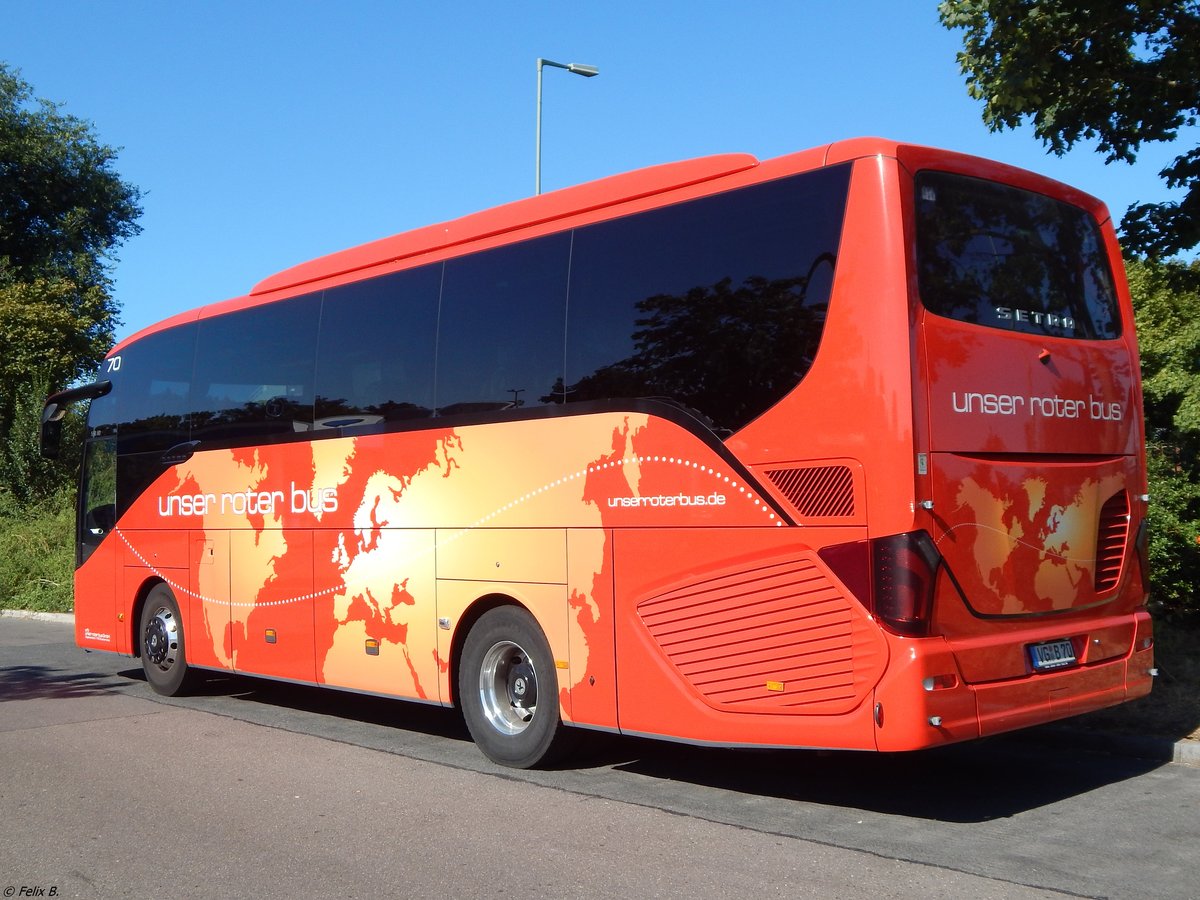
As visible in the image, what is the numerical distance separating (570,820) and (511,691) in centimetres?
179

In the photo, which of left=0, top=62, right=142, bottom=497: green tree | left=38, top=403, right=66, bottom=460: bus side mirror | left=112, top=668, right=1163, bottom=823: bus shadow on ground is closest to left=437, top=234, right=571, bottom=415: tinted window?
left=112, top=668, right=1163, bottom=823: bus shadow on ground

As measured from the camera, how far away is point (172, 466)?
11844 millimetres

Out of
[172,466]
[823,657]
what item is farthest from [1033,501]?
[172,466]

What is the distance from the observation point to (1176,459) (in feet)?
41.6

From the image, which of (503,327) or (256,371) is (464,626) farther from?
(256,371)

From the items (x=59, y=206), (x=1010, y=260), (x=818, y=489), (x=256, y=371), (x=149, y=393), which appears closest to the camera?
(x=818, y=489)

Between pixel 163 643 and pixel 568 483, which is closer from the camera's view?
pixel 568 483

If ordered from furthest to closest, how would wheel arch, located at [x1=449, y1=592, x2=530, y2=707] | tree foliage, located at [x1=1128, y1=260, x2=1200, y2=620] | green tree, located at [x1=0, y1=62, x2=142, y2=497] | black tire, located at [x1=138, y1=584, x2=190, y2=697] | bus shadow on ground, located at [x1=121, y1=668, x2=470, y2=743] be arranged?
green tree, located at [x1=0, y1=62, x2=142, y2=497] < black tire, located at [x1=138, y1=584, x2=190, y2=697] < tree foliage, located at [x1=1128, y1=260, x2=1200, y2=620] < bus shadow on ground, located at [x1=121, y1=668, x2=470, y2=743] < wheel arch, located at [x1=449, y1=592, x2=530, y2=707]

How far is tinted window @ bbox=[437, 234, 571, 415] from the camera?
809 centimetres

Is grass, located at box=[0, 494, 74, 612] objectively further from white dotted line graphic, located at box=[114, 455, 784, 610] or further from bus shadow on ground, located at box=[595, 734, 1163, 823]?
bus shadow on ground, located at box=[595, 734, 1163, 823]

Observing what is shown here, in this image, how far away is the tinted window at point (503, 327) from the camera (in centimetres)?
809

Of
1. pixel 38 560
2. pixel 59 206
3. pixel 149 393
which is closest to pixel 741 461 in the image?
pixel 149 393

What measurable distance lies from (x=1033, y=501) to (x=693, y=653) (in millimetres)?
2119

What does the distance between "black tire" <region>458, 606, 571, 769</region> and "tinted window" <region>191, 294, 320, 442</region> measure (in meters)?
2.86
